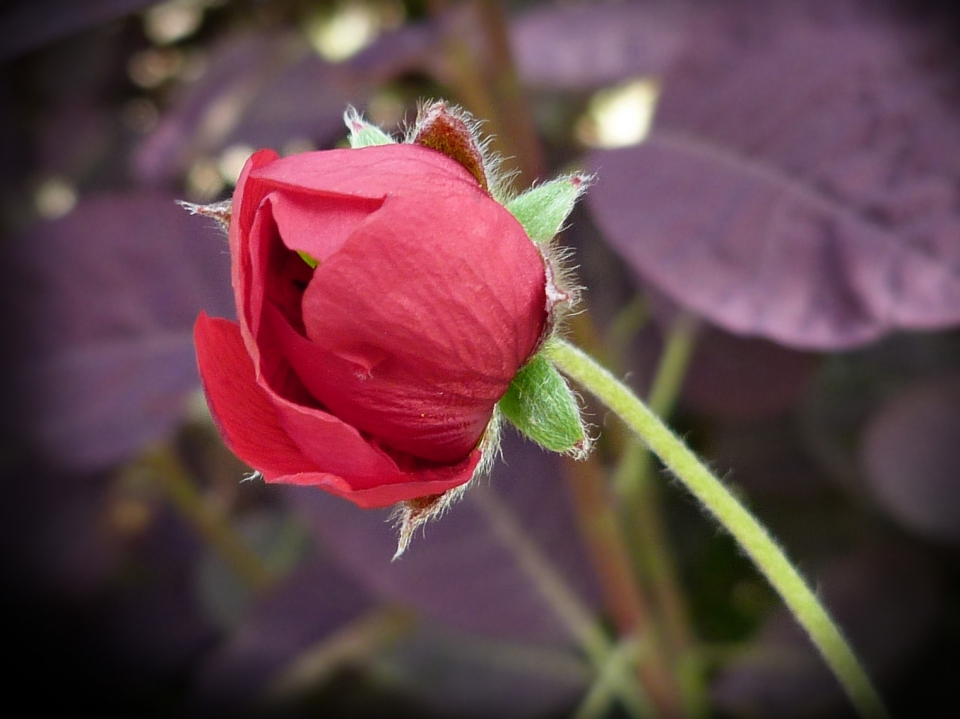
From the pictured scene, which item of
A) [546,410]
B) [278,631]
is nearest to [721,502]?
[546,410]

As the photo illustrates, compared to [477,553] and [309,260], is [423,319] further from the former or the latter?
[477,553]

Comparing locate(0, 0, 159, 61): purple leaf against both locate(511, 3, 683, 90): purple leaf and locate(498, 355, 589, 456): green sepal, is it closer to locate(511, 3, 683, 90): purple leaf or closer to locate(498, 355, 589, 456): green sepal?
locate(511, 3, 683, 90): purple leaf

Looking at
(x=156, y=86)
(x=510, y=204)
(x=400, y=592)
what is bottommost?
(x=400, y=592)

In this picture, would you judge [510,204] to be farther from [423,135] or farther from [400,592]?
[400,592]

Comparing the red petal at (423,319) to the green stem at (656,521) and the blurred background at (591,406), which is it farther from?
the green stem at (656,521)

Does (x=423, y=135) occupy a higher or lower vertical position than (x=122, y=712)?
higher

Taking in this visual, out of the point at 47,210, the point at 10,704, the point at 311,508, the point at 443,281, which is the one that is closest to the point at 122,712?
→ the point at 10,704
